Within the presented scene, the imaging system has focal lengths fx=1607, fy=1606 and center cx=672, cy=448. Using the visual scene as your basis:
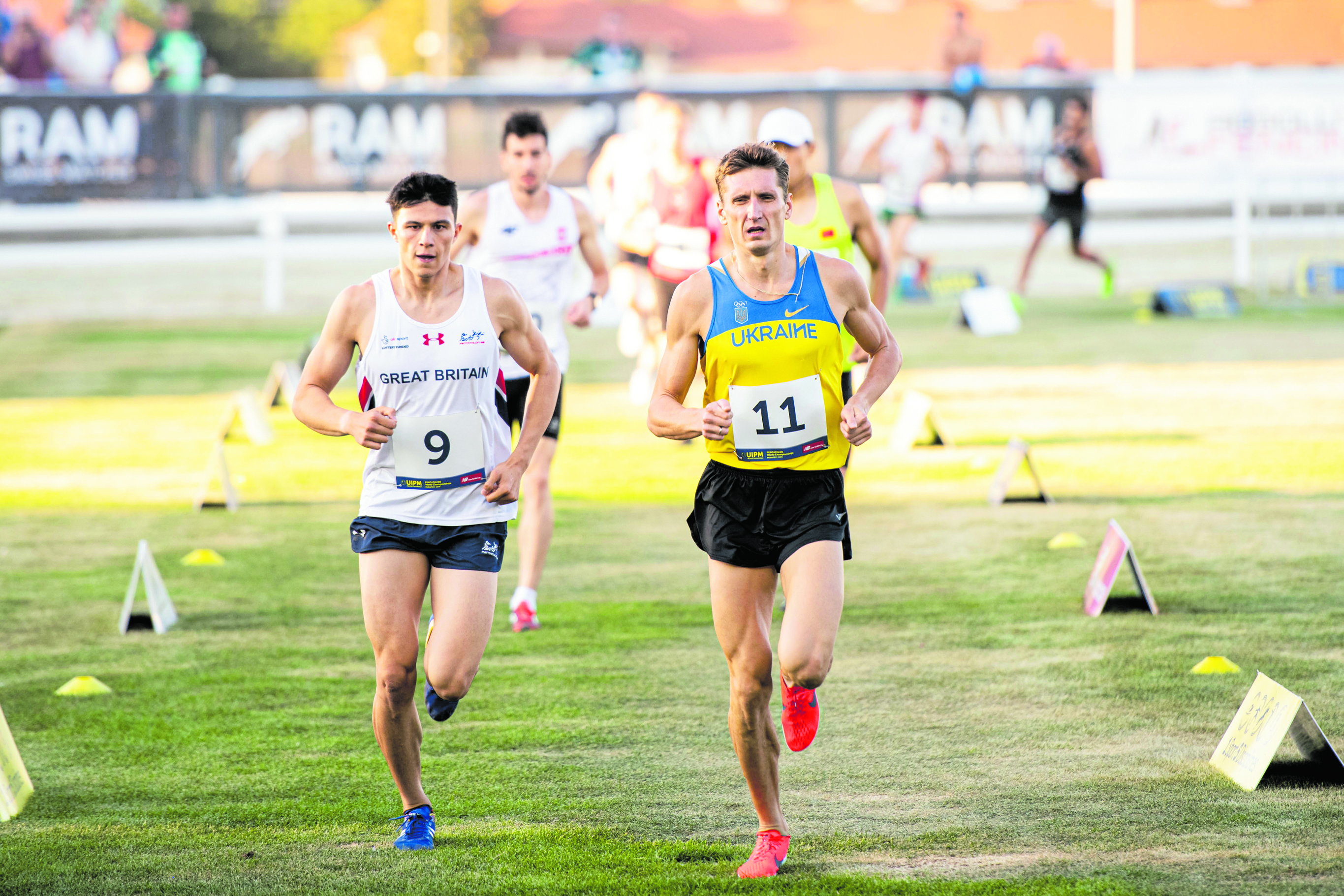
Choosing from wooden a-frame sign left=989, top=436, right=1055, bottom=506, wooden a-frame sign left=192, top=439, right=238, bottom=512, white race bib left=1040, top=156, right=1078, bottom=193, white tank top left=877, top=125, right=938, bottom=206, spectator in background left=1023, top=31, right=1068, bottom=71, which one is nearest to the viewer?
wooden a-frame sign left=989, top=436, right=1055, bottom=506

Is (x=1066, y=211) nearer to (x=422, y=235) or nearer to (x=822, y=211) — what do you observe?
(x=822, y=211)

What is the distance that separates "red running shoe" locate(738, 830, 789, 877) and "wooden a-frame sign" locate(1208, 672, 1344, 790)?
1650 mm

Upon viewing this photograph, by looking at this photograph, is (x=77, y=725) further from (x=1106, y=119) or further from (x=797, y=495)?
(x=1106, y=119)

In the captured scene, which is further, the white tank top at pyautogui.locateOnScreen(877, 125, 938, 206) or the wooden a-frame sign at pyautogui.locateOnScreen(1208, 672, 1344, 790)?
the white tank top at pyautogui.locateOnScreen(877, 125, 938, 206)

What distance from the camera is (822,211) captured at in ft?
26.9

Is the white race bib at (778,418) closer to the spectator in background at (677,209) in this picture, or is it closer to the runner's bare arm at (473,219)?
the runner's bare arm at (473,219)

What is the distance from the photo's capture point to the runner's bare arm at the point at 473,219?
25.7 ft

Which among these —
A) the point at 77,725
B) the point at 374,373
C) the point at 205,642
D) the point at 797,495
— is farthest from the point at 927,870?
the point at 205,642

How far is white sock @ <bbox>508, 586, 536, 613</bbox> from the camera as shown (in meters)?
7.54

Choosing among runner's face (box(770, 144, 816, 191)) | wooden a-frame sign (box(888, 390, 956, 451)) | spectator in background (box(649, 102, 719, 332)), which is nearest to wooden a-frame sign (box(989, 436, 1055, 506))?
wooden a-frame sign (box(888, 390, 956, 451))

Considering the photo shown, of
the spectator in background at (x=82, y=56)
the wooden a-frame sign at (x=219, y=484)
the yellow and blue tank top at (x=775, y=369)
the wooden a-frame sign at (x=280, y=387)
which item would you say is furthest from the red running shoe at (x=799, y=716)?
the spectator in background at (x=82, y=56)

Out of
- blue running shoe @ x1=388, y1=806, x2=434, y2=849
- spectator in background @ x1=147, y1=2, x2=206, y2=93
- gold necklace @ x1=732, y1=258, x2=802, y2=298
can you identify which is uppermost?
spectator in background @ x1=147, y1=2, x2=206, y2=93

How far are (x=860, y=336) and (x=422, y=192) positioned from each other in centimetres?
141

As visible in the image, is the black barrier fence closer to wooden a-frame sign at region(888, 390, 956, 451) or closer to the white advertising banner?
A: the white advertising banner
